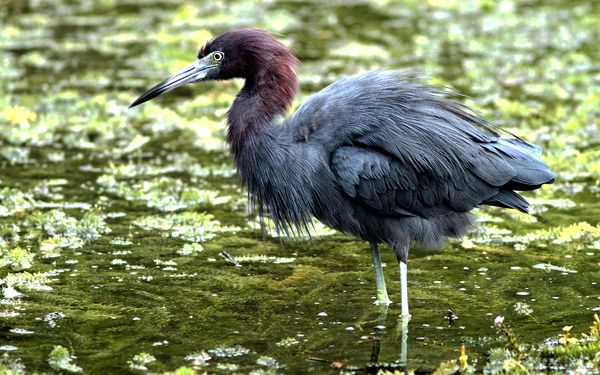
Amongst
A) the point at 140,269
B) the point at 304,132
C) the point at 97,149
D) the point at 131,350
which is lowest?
the point at 131,350

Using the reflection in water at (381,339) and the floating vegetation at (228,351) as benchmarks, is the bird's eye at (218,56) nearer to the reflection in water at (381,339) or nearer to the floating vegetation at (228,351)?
the reflection in water at (381,339)

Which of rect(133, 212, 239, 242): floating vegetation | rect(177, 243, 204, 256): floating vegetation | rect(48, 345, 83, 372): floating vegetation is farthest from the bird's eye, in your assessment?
rect(48, 345, 83, 372): floating vegetation

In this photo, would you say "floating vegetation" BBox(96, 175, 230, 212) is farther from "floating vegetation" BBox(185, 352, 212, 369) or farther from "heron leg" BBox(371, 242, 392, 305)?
"floating vegetation" BBox(185, 352, 212, 369)

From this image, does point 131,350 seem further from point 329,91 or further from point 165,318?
point 329,91

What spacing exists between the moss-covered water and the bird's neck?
125cm

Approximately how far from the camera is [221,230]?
31.9 ft

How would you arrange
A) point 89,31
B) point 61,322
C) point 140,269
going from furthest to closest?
point 89,31, point 140,269, point 61,322

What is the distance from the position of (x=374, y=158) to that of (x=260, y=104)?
3.43 feet

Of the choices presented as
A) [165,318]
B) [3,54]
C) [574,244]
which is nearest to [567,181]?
[574,244]

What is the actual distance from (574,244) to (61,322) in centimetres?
459

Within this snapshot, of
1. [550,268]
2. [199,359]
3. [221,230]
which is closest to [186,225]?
[221,230]

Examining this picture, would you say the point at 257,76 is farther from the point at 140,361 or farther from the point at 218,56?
the point at 140,361

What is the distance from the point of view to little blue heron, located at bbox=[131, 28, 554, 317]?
25.4 ft

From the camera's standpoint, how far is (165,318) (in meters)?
7.50
